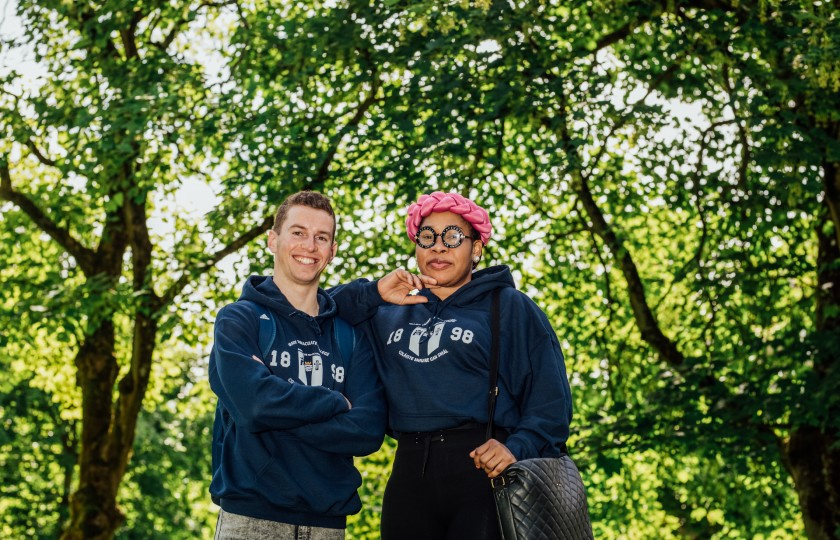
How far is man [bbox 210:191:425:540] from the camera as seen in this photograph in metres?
3.17

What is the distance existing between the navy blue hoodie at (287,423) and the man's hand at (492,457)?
0.33 meters

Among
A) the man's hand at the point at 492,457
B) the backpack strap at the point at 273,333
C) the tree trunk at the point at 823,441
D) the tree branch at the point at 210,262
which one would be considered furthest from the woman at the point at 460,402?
the tree branch at the point at 210,262

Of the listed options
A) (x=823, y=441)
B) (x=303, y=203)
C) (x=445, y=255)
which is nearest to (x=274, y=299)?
(x=303, y=203)

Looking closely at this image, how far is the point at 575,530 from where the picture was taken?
3.28 metres

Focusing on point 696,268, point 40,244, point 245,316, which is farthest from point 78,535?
point 245,316

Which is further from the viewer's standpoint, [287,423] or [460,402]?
[460,402]

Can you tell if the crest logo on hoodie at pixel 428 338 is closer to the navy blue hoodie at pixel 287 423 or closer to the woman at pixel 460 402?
the woman at pixel 460 402

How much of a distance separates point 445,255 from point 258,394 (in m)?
0.92

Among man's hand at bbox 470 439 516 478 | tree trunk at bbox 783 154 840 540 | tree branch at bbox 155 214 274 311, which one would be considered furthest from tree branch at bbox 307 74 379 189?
man's hand at bbox 470 439 516 478

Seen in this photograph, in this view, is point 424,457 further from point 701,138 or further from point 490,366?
point 701,138

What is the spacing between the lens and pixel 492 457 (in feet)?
10.8

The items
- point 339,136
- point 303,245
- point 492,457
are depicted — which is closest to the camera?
point 492,457

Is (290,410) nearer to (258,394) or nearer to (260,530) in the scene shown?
(258,394)

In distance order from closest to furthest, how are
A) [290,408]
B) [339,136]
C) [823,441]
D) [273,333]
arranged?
[290,408] → [273,333] → [339,136] → [823,441]
